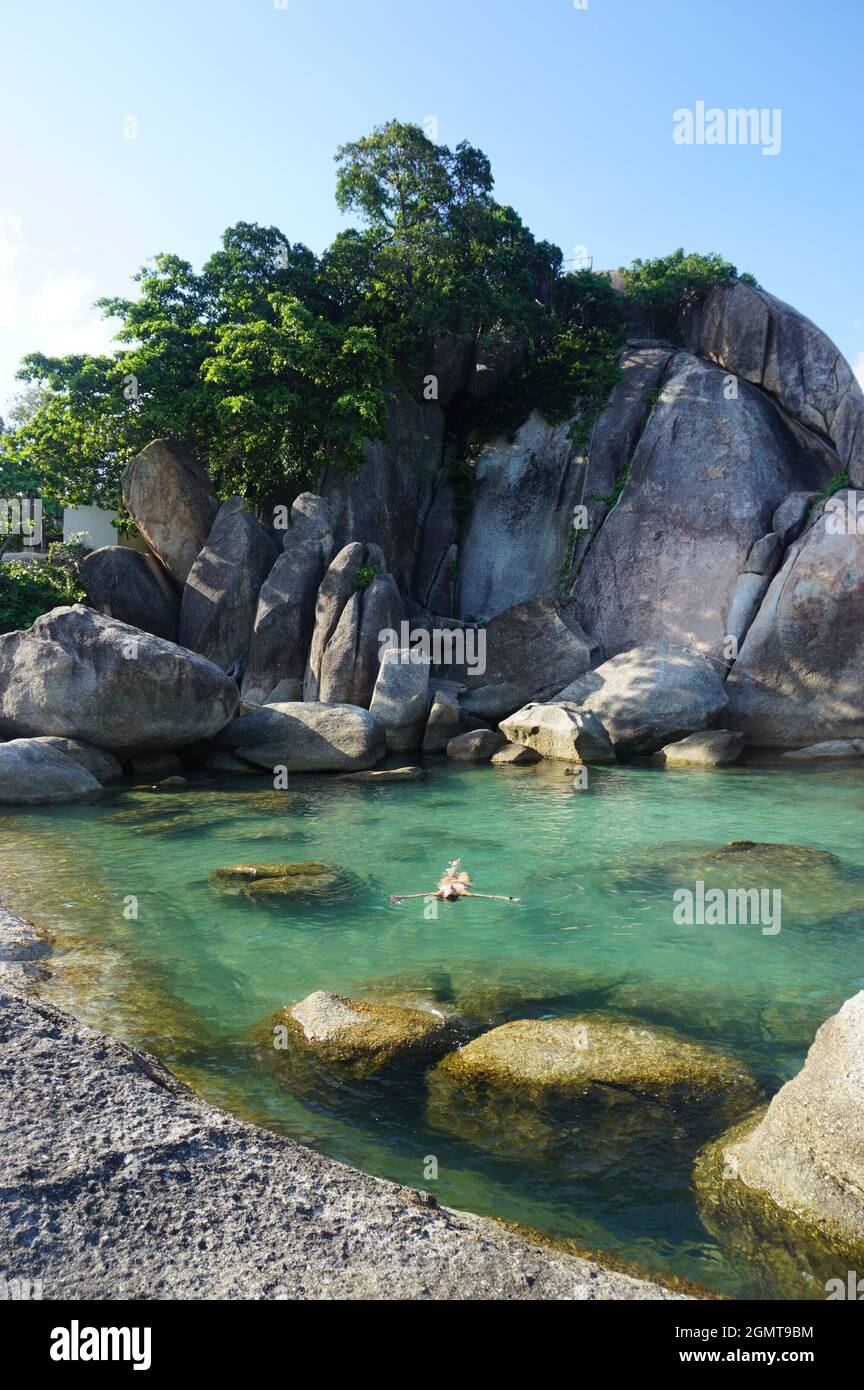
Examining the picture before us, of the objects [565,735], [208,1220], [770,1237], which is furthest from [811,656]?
[208,1220]

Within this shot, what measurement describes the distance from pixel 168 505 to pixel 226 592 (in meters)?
3.19

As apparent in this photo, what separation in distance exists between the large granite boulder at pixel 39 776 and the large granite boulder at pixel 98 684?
1.03m

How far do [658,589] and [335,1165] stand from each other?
74.0 feet

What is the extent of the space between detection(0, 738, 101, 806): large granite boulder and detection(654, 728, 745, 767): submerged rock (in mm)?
10781

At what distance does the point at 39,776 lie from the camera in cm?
1459

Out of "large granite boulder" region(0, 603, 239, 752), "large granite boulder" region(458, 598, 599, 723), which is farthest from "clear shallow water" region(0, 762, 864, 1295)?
"large granite boulder" region(458, 598, 599, 723)

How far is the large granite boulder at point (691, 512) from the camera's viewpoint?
24.6m

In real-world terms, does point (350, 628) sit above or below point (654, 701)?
above

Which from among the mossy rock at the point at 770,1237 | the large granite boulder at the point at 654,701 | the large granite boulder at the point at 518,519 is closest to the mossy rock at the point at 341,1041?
the mossy rock at the point at 770,1237

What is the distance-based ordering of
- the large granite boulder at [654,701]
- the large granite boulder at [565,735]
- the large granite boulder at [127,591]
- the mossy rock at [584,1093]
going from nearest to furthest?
the mossy rock at [584,1093] < the large granite boulder at [565,735] < the large granite boulder at [654,701] < the large granite boulder at [127,591]

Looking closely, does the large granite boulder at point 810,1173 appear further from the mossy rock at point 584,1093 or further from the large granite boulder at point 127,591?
the large granite boulder at point 127,591

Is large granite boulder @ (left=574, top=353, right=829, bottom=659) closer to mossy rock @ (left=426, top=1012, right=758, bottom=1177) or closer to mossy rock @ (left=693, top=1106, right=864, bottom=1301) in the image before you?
mossy rock @ (left=426, top=1012, right=758, bottom=1177)

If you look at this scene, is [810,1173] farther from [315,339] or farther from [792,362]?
[792,362]

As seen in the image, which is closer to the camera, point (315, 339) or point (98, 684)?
point (98, 684)
